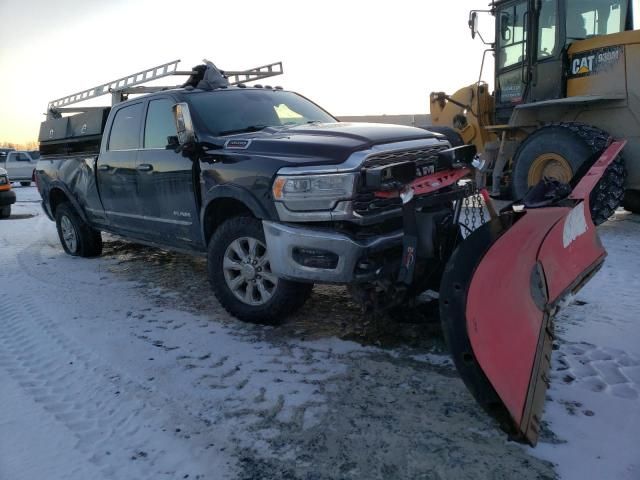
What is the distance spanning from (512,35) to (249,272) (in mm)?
7187

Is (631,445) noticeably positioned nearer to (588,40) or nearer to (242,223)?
(242,223)

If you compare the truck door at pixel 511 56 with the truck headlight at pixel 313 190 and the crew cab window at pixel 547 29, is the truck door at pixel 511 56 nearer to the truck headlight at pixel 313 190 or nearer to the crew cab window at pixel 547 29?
the crew cab window at pixel 547 29

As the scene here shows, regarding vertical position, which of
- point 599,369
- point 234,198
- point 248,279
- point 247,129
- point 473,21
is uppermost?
point 473,21

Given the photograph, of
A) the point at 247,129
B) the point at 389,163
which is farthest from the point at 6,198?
the point at 389,163

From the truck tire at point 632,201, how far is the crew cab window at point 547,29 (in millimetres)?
2624

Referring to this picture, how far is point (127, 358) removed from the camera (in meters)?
3.85

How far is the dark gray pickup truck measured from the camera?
3.67 metres

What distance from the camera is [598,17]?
27.0 feet

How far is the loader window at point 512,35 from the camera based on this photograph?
28.8 ft

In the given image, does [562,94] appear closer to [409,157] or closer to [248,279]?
[409,157]

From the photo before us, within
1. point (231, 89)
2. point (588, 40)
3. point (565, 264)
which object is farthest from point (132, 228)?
point (588, 40)

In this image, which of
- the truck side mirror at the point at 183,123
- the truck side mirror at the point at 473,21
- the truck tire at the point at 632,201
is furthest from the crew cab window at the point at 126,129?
the truck tire at the point at 632,201

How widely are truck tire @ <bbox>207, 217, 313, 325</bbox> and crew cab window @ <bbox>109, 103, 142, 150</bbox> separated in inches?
79.8

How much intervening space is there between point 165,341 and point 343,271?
1585 millimetres
